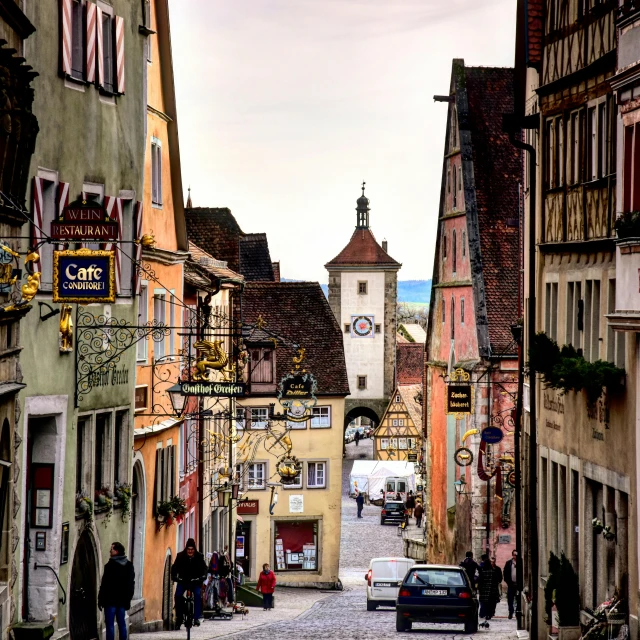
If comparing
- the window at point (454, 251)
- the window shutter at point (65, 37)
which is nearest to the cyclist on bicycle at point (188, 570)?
the window shutter at point (65, 37)

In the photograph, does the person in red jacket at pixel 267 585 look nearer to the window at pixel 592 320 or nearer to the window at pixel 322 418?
the window at pixel 592 320

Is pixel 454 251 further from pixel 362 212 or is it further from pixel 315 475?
pixel 362 212

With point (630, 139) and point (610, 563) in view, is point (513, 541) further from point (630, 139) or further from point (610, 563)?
point (630, 139)

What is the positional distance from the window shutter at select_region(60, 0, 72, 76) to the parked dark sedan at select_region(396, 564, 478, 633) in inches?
438

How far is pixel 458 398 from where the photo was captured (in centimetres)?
3650

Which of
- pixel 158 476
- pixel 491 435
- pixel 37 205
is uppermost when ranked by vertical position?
pixel 37 205

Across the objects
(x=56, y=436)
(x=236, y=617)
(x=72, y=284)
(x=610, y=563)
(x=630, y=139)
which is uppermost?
(x=630, y=139)

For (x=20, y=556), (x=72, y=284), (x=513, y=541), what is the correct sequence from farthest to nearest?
1. (x=513, y=541)
2. (x=20, y=556)
3. (x=72, y=284)

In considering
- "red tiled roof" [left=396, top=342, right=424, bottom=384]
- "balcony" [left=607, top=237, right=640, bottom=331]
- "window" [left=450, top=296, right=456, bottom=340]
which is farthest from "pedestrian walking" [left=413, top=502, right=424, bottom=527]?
"balcony" [left=607, top=237, right=640, bottom=331]

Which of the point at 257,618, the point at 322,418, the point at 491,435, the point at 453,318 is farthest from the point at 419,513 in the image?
the point at 257,618

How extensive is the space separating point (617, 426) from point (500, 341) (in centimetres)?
2645

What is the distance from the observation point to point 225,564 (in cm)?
3344

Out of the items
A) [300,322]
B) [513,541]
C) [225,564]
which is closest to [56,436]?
[225,564]

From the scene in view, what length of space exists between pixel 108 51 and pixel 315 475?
36772 millimetres
